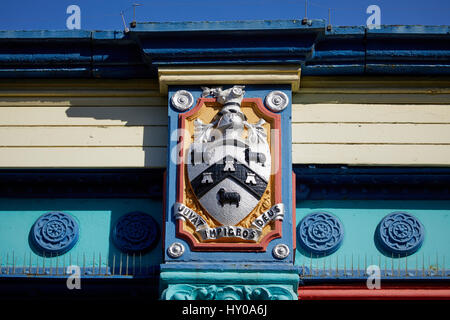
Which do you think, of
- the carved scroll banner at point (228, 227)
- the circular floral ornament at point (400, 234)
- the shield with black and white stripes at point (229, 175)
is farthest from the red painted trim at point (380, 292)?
the shield with black and white stripes at point (229, 175)

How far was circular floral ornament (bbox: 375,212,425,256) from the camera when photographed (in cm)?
985

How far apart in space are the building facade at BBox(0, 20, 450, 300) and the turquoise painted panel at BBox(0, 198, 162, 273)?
0.05 feet

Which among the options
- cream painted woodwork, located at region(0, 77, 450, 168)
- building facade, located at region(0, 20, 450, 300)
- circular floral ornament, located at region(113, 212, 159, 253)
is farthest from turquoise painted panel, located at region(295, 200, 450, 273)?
circular floral ornament, located at region(113, 212, 159, 253)

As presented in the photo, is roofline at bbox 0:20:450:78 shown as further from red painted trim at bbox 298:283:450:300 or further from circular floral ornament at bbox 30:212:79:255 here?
red painted trim at bbox 298:283:450:300

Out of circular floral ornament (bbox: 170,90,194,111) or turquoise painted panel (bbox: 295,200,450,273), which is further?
circular floral ornament (bbox: 170,90,194,111)

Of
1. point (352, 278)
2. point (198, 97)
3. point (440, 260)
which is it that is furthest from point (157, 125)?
point (440, 260)

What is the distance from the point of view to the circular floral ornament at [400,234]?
985 centimetres

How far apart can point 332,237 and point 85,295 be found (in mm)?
2769

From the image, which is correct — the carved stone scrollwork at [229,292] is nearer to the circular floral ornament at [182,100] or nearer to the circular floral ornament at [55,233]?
the circular floral ornament at [55,233]

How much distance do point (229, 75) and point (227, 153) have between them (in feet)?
3.07

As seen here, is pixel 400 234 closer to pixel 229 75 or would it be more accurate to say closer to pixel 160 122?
pixel 229 75

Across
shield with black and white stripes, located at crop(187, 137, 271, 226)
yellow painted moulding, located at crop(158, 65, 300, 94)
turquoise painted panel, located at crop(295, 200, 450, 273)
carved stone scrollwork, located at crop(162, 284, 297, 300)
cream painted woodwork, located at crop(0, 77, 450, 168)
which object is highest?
yellow painted moulding, located at crop(158, 65, 300, 94)

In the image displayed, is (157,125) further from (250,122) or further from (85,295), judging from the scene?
(85,295)

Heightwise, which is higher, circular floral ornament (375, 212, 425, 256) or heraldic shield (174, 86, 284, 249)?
heraldic shield (174, 86, 284, 249)
